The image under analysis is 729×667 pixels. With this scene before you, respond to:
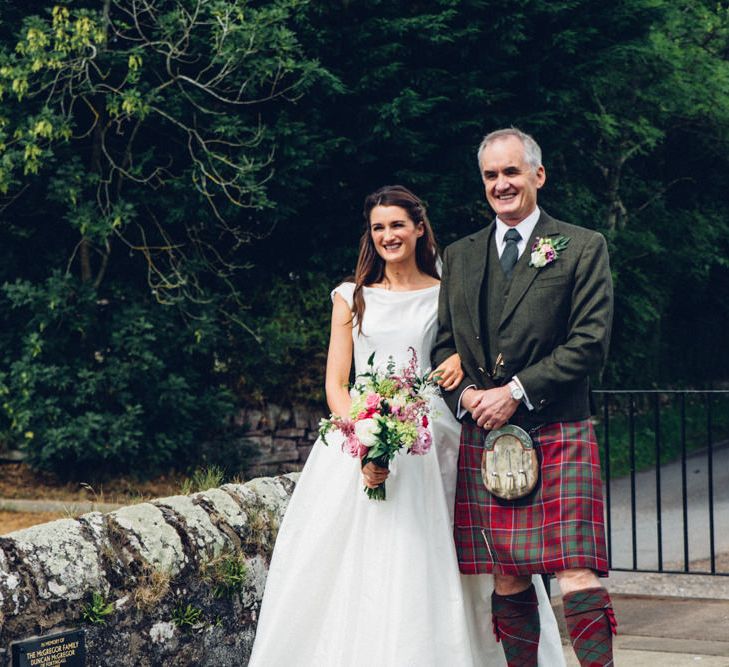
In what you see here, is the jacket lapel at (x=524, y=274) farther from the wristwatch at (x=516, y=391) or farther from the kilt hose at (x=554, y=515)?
the kilt hose at (x=554, y=515)

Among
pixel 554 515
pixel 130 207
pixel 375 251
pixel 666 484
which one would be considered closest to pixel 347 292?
pixel 375 251

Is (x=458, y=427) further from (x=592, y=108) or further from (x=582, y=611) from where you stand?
(x=592, y=108)

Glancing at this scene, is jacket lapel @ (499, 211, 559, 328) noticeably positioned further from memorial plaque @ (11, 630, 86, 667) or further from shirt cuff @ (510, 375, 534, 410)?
memorial plaque @ (11, 630, 86, 667)

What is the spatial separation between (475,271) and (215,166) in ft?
25.0

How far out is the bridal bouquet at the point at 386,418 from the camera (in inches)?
161

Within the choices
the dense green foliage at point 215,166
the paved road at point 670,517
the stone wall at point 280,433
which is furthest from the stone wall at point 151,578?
the stone wall at point 280,433

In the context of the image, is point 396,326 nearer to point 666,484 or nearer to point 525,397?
point 525,397

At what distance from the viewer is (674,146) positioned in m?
19.8

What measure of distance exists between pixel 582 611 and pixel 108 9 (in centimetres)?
877

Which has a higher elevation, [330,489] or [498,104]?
[498,104]

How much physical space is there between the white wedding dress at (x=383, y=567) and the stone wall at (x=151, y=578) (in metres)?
0.33

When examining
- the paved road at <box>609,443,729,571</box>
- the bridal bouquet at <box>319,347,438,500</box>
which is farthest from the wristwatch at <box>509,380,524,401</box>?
the paved road at <box>609,443,729,571</box>

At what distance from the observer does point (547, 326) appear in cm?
409

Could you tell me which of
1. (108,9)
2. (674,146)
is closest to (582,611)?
(108,9)
